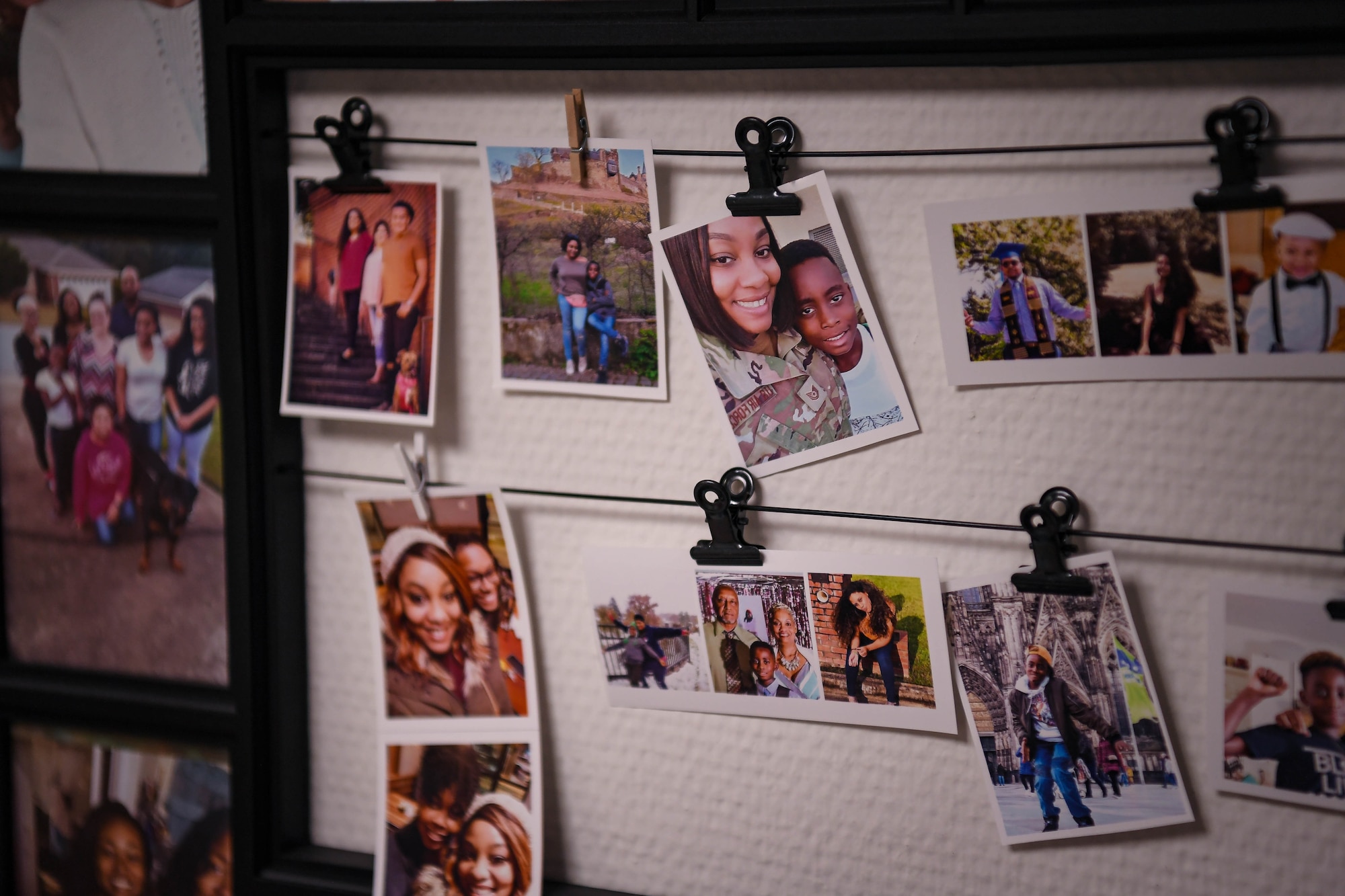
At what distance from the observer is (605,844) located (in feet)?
2.98

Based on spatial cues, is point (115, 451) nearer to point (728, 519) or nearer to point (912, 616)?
point (728, 519)

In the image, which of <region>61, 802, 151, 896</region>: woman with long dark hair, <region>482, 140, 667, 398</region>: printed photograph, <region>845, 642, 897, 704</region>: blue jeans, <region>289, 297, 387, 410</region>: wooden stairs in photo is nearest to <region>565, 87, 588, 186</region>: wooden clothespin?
<region>482, 140, 667, 398</region>: printed photograph

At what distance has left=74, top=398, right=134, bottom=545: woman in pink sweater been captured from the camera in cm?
98

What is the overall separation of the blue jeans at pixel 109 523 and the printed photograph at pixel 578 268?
16.6 inches

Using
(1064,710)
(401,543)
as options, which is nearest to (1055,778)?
(1064,710)

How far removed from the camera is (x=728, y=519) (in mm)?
819

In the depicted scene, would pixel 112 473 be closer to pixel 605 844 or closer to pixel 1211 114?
pixel 605 844

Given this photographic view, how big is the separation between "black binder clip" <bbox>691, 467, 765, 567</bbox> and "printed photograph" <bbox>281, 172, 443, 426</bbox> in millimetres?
260

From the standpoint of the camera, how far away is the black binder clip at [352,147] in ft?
2.86

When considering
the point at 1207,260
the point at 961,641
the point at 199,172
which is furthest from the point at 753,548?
the point at 199,172

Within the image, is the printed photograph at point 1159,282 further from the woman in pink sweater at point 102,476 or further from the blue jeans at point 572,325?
the woman in pink sweater at point 102,476

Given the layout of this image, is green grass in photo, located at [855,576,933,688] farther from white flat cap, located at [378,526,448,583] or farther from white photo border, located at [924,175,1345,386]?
white flat cap, located at [378,526,448,583]

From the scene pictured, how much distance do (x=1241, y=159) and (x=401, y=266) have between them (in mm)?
662

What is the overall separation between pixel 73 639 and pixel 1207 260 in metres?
1.10
